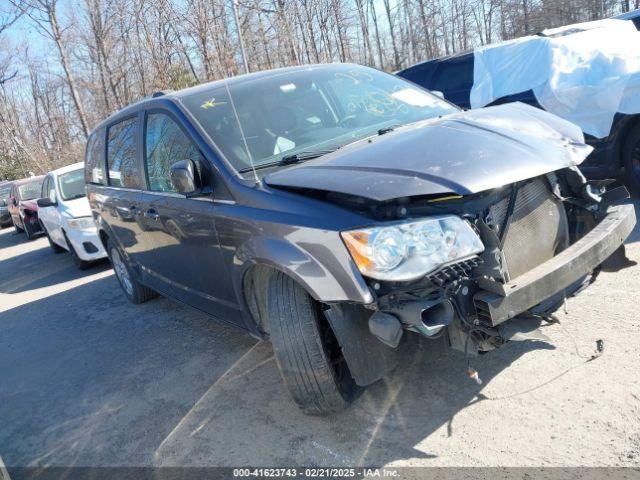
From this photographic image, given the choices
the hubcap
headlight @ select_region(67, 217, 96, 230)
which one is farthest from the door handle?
headlight @ select_region(67, 217, 96, 230)

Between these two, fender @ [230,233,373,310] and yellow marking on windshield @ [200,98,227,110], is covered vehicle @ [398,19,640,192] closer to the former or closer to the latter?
yellow marking on windshield @ [200,98,227,110]

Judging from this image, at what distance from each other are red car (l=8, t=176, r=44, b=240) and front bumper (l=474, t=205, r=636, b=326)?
43.9 feet

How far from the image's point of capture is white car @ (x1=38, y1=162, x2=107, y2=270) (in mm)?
7820

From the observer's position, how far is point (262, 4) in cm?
2595

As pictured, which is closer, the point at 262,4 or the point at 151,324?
the point at 151,324

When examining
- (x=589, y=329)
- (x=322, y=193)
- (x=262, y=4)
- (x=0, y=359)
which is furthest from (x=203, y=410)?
(x=262, y=4)

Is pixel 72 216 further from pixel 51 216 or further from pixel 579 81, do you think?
pixel 579 81

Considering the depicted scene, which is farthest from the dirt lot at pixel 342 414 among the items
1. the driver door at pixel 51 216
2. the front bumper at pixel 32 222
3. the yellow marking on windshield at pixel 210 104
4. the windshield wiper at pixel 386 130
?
the front bumper at pixel 32 222

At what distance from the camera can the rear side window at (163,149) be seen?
135 inches

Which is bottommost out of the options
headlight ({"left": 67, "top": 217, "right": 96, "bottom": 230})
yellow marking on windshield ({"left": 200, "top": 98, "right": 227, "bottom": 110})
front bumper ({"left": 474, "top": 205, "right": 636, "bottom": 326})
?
headlight ({"left": 67, "top": 217, "right": 96, "bottom": 230})

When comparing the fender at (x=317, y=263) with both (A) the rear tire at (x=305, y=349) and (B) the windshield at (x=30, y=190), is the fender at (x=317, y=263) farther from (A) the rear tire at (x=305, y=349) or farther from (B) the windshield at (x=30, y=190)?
(B) the windshield at (x=30, y=190)

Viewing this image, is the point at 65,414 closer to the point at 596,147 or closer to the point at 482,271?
the point at 482,271

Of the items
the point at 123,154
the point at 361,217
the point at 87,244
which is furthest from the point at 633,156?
the point at 87,244

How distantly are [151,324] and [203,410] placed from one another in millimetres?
2044
